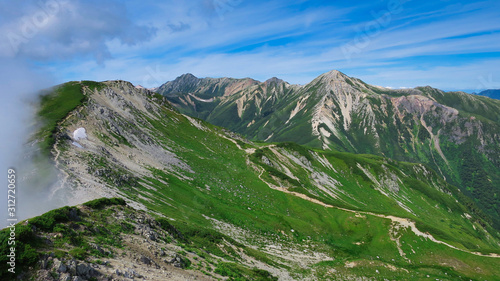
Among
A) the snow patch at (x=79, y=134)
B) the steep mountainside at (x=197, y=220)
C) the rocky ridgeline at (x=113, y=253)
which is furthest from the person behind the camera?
the snow patch at (x=79, y=134)

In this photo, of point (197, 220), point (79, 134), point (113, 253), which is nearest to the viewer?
point (113, 253)

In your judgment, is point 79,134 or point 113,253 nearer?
point 113,253

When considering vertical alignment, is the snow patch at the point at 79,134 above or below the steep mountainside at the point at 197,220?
above

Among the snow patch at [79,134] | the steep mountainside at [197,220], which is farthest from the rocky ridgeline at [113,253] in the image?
the snow patch at [79,134]

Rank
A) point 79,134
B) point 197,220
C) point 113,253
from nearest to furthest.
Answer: point 113,253 < point 197,220 < point 79,134

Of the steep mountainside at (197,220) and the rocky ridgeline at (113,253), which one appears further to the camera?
the steep mountainside at (197,220)

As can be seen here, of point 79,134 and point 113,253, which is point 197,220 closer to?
point 113,253

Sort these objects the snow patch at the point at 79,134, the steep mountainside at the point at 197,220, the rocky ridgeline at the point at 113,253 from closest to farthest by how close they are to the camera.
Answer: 1. the rocky ridgeline at the point at 113,253
2. the steep mountainside at the point at 197,220
3. the snow patch at the point at 79,134

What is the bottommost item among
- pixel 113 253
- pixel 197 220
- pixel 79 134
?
pixel 197 220

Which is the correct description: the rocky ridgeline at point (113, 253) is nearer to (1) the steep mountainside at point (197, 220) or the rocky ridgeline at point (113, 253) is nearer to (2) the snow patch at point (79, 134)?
(1) the steep mountainside at point (197, 220)

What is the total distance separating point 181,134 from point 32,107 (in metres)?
72.4

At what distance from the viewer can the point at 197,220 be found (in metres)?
64.3

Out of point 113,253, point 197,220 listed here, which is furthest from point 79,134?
point 113,253

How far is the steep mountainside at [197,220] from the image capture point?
2662cm
